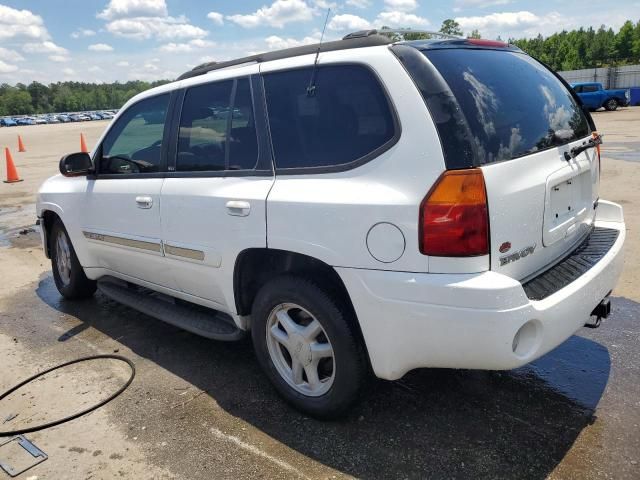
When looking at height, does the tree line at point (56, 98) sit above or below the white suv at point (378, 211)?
above

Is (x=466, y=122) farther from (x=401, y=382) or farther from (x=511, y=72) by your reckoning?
(x=401, y=382)

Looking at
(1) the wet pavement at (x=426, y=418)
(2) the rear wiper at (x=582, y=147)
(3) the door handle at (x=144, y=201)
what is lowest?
(1) the wet pavement at (x=426, y=418)

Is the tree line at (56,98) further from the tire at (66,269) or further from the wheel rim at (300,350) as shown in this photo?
the wheel rim at (300,350)

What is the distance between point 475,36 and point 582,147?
82.2 inches

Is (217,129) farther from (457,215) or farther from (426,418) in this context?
(426,418)

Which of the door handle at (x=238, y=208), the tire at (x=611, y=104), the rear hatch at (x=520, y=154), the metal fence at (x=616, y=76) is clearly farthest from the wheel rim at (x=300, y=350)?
the metal fence at (x=616, y=76)

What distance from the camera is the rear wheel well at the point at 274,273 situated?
2787 millimetres

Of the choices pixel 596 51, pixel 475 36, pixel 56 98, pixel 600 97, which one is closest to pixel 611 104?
pixel 600 97

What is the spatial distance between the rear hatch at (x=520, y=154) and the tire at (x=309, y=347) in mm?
842

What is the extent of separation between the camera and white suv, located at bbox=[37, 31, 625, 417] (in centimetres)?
232

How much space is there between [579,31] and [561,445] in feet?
319

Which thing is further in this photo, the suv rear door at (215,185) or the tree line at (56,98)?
the tree line at (56,98)

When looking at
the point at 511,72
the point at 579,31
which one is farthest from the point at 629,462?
the point at 579,31

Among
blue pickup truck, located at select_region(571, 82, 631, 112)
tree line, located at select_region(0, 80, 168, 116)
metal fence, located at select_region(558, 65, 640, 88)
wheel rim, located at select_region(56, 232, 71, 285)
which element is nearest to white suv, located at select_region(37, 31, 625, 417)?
wheel rim, located at select_region(56, 232, 71, 285)
